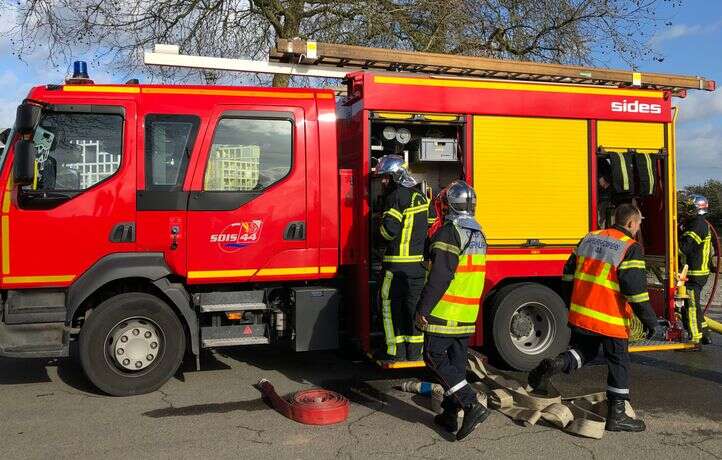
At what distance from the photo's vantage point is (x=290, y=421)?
489 cm

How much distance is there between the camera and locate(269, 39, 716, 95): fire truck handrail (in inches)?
241

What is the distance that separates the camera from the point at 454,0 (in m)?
13.0

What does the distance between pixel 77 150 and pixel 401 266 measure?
2910 mm

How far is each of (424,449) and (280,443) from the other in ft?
3.23

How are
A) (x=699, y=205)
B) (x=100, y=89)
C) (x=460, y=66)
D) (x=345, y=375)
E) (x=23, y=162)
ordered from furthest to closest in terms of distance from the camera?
(x=699, y=205) → (x=460, y=66) → (x=345, y=375) → (x=100, y=89) → (x=23, y=162)

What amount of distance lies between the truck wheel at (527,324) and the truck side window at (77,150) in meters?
3.74

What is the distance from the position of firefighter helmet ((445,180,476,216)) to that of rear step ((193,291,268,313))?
210cm

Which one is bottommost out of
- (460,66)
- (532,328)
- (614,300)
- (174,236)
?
(532,328)

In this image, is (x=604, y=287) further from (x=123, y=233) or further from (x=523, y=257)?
(x=123, y=233)

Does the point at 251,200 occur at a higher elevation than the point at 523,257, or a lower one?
higher

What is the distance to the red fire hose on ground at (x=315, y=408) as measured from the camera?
4.79 m

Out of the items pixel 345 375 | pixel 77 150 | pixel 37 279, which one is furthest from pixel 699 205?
pixel 37 279

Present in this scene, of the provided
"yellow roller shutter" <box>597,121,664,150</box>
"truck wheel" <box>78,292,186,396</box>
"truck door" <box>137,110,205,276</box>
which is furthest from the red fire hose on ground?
"yellow roller shutter" <box>597,121,664,150</box>

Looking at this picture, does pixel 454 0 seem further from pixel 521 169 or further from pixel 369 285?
pixel 369 285
